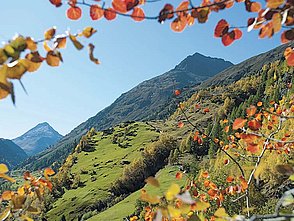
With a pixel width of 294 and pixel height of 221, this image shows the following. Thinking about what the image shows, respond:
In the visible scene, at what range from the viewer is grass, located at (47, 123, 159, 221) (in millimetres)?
83188

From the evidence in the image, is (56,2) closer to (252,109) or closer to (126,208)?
(252,109)

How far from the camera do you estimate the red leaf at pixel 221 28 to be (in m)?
2.02

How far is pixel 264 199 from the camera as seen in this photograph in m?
22.2

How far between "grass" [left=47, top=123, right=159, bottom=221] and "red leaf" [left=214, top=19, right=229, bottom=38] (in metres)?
79.5

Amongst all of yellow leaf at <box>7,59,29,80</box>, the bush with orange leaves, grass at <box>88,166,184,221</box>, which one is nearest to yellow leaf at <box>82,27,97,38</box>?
yellow leaf at <box>7,59,29,80</box>

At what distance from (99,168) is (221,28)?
109 metres

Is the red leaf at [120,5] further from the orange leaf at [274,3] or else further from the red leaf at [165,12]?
the orange leaf at [274,3]

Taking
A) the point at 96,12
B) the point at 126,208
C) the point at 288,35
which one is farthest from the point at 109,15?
the point at 126,208

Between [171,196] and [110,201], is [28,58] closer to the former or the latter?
[171,196]

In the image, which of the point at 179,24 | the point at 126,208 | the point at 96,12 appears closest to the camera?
the point at 96,12

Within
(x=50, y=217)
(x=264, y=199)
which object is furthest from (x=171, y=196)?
(x=50, y=217)

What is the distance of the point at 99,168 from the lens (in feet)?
354

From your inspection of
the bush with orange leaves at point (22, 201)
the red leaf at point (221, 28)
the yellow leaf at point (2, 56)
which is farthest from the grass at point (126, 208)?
the yellow leaf at point (2, 56)

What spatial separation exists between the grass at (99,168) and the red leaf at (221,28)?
79550mm
